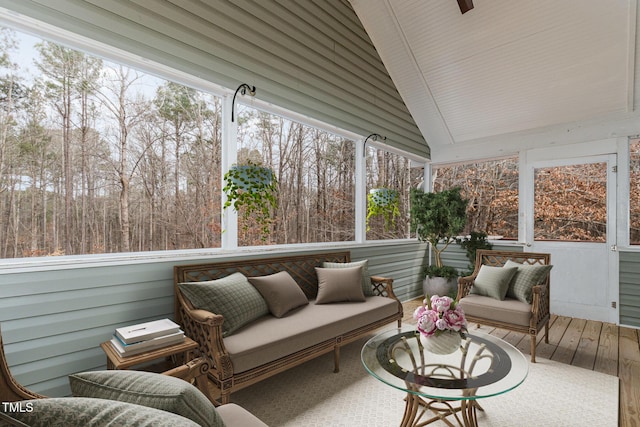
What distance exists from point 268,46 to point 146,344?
2.98 m

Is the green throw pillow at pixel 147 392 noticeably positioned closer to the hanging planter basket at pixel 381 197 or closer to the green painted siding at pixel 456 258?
the hanging planter basket at pixel 381 197

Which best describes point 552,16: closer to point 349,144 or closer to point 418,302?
point 349,144

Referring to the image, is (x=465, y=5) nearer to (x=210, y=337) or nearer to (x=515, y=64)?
(x=515, y=64)

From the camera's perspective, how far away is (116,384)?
3.21ft

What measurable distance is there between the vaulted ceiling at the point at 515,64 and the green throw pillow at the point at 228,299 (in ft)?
13.3

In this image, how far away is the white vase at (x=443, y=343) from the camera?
2.12 meters

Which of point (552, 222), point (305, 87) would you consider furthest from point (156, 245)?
point (552, 222)

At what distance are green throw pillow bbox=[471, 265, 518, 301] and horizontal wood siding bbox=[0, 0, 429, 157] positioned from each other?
2474 mm

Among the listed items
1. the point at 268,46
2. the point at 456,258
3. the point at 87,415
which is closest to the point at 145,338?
the point at 87,415

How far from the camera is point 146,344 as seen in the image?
196cm

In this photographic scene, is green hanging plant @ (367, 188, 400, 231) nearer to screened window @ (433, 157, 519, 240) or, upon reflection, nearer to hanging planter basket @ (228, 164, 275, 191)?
screened window @ (433, 157, 519, 240)

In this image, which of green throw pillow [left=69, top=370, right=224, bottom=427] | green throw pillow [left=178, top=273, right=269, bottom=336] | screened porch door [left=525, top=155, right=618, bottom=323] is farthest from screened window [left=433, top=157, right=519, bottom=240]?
green throw pillow [left=69, top=370, right=224, bottom=427]

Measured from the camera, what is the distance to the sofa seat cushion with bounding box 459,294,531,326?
3.07 meters

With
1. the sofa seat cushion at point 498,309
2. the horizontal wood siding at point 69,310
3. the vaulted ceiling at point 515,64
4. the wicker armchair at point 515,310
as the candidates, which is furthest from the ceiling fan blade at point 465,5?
the horizontal wood siding at point 69,310
